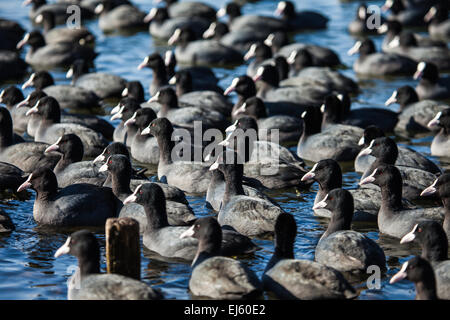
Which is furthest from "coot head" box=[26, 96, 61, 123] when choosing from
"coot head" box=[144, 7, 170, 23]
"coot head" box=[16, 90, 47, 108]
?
"coot head" box=[144, 7, 170, 23]

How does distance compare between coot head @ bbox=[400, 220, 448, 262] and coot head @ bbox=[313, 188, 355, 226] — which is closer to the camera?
coot head @ bbox=[400, 220, 448, 262]

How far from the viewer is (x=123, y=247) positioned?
10031 millimetres

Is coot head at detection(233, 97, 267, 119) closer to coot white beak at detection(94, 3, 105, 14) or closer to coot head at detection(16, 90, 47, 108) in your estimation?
coot head at detection(16, 90, 47, 108)

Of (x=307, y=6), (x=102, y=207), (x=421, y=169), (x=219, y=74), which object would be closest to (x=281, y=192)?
(x=421, y=169)

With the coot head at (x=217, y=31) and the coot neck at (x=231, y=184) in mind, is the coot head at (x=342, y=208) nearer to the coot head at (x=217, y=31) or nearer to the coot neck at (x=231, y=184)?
the coot neck at (x=231, y=184)

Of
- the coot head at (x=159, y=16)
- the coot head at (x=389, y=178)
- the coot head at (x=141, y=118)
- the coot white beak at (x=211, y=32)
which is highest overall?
the coot head at (x=159, y=16)

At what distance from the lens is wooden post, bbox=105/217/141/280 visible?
9.95 m

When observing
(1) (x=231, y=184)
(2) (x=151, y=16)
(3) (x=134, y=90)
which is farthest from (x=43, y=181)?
(2) (x=151, y=16)

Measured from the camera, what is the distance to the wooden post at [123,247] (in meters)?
9.95

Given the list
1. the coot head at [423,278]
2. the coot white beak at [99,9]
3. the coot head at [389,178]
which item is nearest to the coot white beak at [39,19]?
the coot white beak at [99,9]

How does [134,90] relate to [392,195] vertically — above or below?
above

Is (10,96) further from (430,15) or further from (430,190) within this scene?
(430,15)

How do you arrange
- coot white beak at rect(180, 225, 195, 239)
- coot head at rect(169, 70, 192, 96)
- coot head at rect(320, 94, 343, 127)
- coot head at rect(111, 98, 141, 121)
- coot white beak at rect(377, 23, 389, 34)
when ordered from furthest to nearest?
1. coot white beak at rect(377, 23, 389, 34)
2. coot head at rect(169, 70, 192, 96)
3. coot head at rect(320, 94, 343, 127)
4. coot head at rect(111, 98, 141, 121)
5. coot white beak at rect(180, 225, 195, 239)

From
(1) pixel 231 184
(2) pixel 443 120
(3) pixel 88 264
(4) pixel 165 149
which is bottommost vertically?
(3) pixel 88 264
